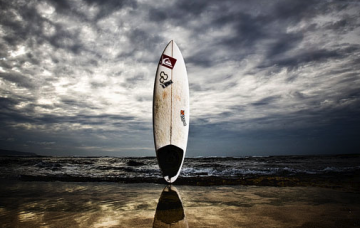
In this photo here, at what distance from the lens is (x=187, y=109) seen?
226 inches

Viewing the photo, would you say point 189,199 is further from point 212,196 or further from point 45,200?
point 45,200

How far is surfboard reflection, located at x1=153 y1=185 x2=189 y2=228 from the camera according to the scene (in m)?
2.52

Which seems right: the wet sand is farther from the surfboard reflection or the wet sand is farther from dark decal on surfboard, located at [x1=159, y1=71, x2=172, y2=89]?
dark decal on surfboard, located at [x1=159, y1=71, x2=172, y2=89]

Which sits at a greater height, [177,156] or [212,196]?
[177,156]

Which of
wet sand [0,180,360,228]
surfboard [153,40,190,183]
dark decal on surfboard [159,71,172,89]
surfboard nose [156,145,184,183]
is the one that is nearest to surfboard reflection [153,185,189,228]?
wet sand [0,180,360,228]

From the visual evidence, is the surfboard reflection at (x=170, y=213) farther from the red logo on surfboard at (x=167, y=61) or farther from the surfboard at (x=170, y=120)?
the red logo on surfboard at (x=167, y=61)

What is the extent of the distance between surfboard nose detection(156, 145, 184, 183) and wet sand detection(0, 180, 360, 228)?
3.19 ft

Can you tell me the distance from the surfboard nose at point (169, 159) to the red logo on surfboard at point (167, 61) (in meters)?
2.46

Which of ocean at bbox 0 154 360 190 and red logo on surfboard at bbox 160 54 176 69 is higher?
red logo on surfboard at bbox 160 54 176 69

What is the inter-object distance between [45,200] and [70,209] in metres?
1.07

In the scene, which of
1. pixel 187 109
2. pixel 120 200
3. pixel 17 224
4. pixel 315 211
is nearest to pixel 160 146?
pixel 187 109

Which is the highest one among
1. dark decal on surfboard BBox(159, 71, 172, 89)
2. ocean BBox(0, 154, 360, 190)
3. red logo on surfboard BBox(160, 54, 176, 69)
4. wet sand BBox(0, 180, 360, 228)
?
red logo on surfboard BBox(160, 54, 176, 69)

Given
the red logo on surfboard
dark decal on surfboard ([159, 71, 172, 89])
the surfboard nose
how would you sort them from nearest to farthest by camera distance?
the surfboard nose → dark decal on surfboard ([159, 71, 172, 89]) → the red logo on surfboard

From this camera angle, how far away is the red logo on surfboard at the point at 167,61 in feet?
19.0
